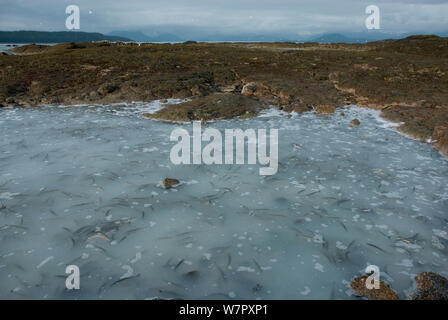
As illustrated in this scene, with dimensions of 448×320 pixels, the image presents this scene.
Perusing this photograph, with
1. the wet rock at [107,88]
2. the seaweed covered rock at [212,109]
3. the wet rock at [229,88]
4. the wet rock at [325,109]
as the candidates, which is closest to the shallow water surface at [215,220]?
the seaweed covered rock at [212,109]

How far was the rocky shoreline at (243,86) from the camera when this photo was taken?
14898 mm

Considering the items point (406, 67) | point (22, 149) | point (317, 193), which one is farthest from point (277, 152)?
point (406, 67)

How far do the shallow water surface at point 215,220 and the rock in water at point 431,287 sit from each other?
18cm

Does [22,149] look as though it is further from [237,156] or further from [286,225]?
[286,225]

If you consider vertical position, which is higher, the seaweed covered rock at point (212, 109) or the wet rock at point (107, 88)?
the wet rock at point (107, 88)

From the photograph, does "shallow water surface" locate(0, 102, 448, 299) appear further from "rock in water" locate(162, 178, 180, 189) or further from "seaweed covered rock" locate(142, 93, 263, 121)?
"seaweed covered rock" locate(142, 93, 263, 121)

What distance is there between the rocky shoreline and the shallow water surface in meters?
4.33

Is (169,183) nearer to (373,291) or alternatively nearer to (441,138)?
(373,291)

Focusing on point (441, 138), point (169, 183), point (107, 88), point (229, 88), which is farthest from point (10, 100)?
point (441, 138)

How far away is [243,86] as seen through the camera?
66.6 ft

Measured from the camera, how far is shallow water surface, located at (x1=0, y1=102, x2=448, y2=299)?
15.7ft

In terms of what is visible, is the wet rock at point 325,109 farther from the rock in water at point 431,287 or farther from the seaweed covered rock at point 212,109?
the rock in water at point 431,287

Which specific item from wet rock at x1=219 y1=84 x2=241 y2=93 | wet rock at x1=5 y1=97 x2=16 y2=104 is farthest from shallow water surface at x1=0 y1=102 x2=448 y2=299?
wet rock at x1=219 y1=84 x2=241 y2=93
